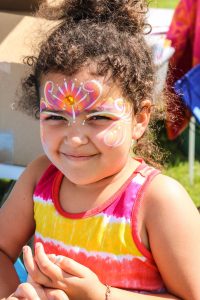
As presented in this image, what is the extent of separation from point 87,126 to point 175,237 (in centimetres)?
31

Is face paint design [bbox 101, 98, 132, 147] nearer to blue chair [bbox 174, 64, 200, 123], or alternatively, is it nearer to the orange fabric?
blue chair [bbox 174, 64, 200, 123]

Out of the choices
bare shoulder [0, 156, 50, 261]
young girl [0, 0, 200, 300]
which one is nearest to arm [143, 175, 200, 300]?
young girl [0, 0, 200, 300]

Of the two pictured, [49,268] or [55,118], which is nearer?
[49,268]

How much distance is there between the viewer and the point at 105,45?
1.44m

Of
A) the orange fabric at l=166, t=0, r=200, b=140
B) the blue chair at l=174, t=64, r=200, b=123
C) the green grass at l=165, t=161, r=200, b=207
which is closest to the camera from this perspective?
the blue chair at l=174, t=64, r=200, b=123

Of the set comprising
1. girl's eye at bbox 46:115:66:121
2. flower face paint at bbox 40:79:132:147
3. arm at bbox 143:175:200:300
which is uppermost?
flower face paint at bbox 40:79:132:147

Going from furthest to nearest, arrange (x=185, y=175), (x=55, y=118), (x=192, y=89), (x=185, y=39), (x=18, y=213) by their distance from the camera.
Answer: (x=185, y=175)
(x=185, y=39)
(x=192, y=89)
(x=18, y=213)
(x=55, y=118)

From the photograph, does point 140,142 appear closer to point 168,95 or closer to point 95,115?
point 168,95

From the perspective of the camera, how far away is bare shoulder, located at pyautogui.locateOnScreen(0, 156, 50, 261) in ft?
5.41

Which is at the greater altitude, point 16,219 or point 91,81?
point 91,81

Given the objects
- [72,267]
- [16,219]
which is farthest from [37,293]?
[16,219]

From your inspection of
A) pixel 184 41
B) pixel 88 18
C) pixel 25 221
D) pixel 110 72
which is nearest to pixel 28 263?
pixel 25 221

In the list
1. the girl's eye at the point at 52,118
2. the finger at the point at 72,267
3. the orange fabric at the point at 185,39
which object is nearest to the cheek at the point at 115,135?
the girl's eye at the point at 52,118

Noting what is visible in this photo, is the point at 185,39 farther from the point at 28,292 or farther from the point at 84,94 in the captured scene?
the point at 28,292
